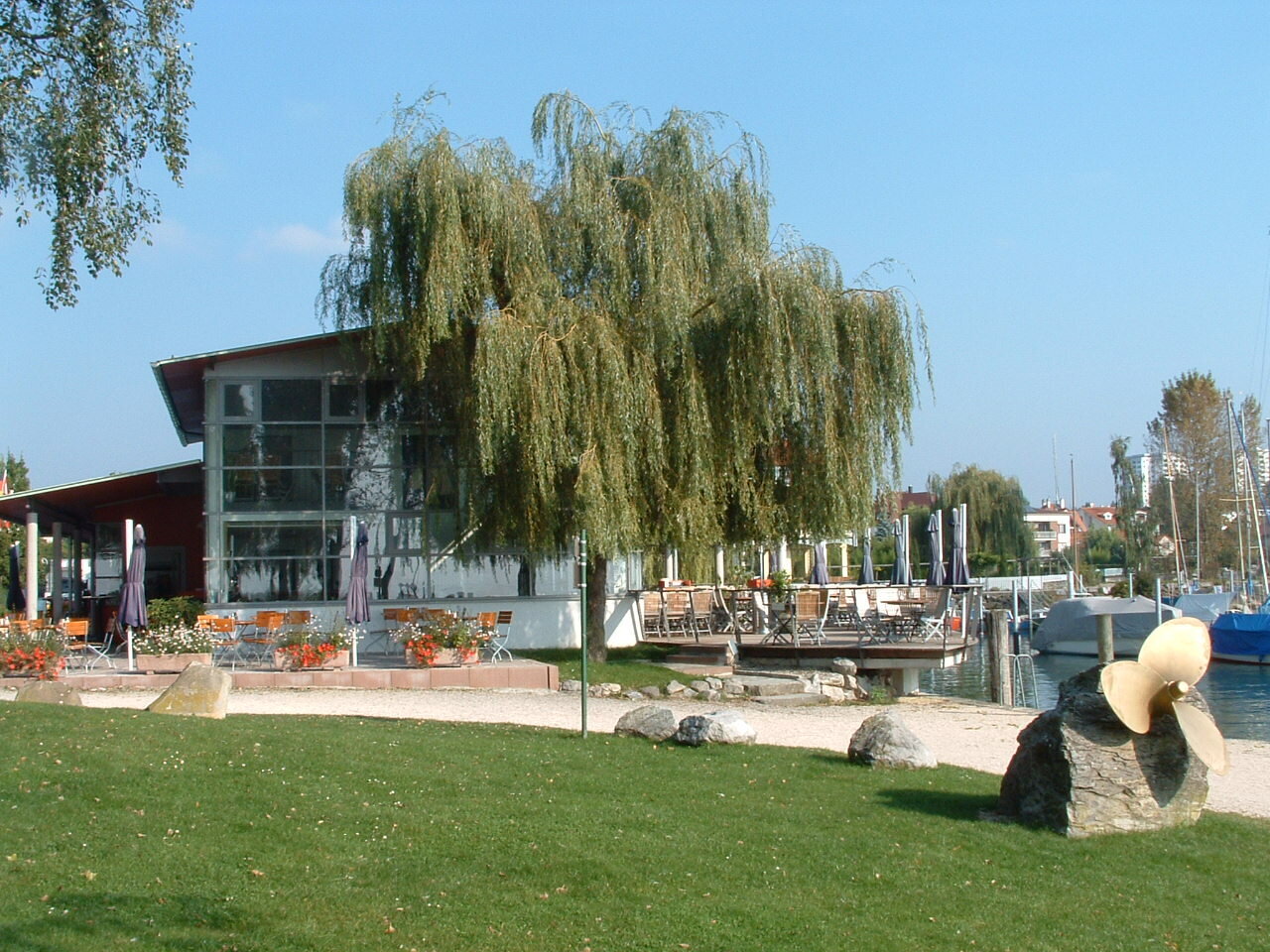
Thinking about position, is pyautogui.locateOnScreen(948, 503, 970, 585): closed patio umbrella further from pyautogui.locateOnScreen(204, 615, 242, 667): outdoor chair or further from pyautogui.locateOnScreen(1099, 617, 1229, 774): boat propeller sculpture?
pyautogui.locateOnScreen(1099, 617, 1229, 774): boat propeller sculpture

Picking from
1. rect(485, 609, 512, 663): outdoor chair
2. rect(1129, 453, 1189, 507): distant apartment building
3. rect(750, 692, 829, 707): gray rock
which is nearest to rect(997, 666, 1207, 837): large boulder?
rect(750, 692, 829, 707): gray rock

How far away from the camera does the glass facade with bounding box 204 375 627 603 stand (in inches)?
805

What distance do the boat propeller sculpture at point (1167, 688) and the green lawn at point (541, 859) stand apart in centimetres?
70

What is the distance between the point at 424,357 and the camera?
18219mm

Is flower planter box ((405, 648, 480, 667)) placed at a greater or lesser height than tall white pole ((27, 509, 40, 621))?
lesser

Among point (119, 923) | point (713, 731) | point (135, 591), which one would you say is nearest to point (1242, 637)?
point (713, 731)

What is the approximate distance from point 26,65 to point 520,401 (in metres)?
8.15

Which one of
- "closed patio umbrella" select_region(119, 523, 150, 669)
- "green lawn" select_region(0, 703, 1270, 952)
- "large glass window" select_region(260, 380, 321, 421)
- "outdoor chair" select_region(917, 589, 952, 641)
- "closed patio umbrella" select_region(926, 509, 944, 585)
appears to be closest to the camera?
"green lawn" select_region(0, 703, 1270, 952)

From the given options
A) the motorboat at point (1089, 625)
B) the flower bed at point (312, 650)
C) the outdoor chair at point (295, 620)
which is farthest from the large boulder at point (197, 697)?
the motorboat at point (1089, 625)

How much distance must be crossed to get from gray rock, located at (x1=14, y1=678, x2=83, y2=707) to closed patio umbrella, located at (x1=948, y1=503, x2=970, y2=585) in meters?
17.3

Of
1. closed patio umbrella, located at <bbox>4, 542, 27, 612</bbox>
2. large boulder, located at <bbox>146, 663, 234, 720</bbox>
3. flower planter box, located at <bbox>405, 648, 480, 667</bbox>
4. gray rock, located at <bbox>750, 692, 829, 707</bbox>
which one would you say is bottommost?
gray rock, located at <bbox>750, 692, 829, 707</bbox>

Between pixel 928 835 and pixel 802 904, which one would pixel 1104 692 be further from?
pixel 802 904

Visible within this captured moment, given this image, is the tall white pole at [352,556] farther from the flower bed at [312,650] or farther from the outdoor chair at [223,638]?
the outdoor chair at [223,638]

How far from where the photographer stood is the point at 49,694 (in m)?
12.3
